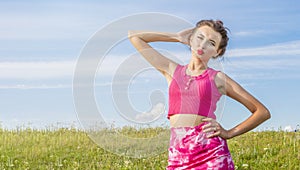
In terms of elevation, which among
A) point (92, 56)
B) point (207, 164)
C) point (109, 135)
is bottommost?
point (207, 164)

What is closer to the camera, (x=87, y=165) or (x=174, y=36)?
(x=174, y=36)

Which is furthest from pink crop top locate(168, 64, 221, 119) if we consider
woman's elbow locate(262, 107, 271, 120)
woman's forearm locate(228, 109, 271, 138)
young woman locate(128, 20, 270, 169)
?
woman's elbow locate(262, 107, 271, 120)

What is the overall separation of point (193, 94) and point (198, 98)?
0.05 m

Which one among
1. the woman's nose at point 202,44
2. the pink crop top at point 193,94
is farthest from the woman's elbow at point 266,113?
the woman's nose at point 202,44

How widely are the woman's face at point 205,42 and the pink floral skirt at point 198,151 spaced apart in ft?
1.87

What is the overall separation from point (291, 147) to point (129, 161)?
277 centimetres

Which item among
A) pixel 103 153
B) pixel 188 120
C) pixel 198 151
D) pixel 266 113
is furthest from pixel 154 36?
pixel 103 153

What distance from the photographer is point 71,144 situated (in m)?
10.1

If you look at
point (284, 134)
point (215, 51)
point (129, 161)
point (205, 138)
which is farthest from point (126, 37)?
point (284, 134)

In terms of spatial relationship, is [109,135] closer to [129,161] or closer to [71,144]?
[129,161]

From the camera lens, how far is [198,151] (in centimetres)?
450

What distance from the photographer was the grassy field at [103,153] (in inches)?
342

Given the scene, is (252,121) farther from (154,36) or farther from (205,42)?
(154,36)

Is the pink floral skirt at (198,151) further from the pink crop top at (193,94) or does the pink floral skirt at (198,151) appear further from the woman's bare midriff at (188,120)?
the pink crop top at (193,94)
